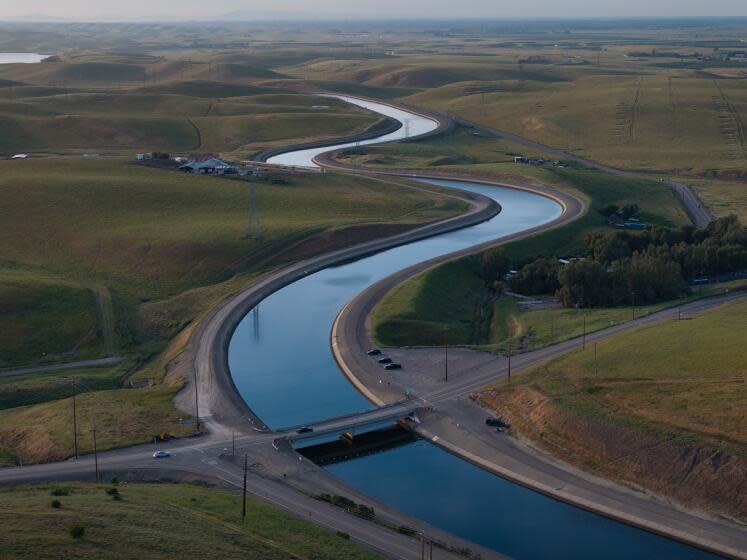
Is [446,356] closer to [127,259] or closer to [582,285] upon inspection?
[582,285]

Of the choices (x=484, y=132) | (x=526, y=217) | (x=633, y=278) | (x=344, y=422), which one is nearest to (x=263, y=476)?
(x=344, y=422)

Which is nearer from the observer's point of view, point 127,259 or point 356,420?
point 356,420

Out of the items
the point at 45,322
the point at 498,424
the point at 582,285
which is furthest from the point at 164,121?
the point at 498,424

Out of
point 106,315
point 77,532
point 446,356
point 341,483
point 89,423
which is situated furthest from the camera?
point 106,315

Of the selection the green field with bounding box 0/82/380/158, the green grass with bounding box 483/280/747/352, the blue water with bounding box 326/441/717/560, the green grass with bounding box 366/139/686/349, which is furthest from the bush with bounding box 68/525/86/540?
the green field with bounding box 0/82/380/158

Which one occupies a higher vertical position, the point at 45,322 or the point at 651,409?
the point at 651,409

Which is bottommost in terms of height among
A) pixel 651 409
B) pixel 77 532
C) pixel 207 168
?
pixel 651 409

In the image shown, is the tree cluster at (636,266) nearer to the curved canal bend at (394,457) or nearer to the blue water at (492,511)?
the curved canal bend at (394,457)

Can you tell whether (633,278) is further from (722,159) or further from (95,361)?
(722,159)
